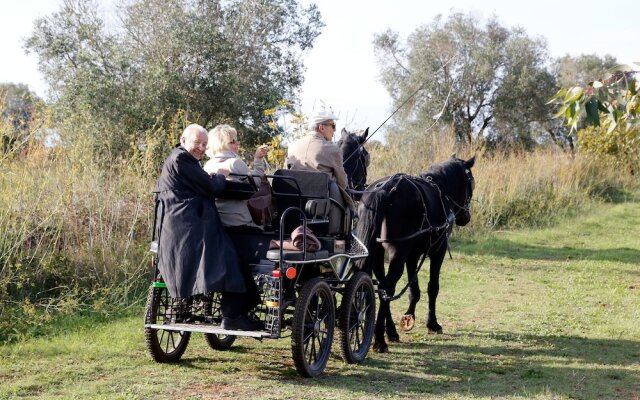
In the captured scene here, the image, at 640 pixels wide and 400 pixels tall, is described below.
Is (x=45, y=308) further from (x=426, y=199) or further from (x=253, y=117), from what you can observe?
(x=253, y=117)

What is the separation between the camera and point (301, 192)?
6.66 meters

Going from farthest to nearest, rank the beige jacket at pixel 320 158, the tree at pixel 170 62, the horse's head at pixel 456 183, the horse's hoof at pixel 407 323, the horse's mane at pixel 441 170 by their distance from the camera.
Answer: the tree at pixel 170 62 < the horse's head at pixel 456 183 < the horse's mane at pixel 441 170 < the horse's hoof at pixel 407 323 < the beige jacket at pixel 320 158

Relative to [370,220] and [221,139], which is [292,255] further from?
[370,220]

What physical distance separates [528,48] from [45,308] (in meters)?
31.5

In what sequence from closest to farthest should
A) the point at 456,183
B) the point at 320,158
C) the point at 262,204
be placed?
the point at 262,204
the point at 320,158
the point at 456,183

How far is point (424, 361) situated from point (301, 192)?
6.45 feet

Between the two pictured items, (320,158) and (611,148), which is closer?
(320,158)

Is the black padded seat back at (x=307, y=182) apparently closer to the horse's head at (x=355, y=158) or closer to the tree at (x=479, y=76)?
the horse's head at (x=355, y=158)

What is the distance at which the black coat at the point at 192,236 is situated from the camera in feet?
19.5

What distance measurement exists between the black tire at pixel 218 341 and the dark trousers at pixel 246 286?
48.2 inches

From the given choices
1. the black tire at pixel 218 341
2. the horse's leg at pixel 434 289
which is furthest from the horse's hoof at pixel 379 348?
the black tire at pixel 218 341

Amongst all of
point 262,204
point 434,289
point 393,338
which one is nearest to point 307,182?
point 262,204

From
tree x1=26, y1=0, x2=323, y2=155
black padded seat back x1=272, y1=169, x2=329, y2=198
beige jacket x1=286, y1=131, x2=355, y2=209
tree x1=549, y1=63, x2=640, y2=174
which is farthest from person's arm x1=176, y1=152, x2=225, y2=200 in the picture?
tree x1=26, y1=0, x2=323, y2=155

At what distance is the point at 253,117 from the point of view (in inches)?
654
